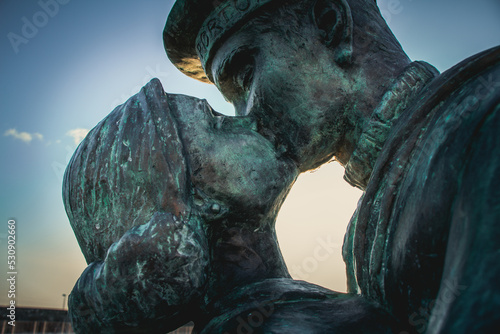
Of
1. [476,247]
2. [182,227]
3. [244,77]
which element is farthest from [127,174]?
[476,247]

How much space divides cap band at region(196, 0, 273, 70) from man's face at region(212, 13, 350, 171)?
0.05 meters

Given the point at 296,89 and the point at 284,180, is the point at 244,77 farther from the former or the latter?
the point at 284,180

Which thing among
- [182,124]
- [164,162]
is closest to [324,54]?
[182,124]

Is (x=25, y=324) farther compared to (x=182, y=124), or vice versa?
(x=25, y=324)

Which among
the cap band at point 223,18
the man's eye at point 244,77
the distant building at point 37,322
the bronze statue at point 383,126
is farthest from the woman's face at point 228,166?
the distant building at point 37,322

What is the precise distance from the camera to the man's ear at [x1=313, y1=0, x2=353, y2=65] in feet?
5.04

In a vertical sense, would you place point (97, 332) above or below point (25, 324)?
above

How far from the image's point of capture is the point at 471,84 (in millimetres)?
1049

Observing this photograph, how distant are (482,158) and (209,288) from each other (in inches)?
37.4

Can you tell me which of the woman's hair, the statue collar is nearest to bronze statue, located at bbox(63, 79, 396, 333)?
the woman's hair

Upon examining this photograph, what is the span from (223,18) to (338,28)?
455 millimetres

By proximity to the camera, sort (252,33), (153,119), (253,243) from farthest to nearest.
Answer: (252,33) → (253,243) → (153,119)

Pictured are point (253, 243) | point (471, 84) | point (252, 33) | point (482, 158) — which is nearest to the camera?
point (482, 158)

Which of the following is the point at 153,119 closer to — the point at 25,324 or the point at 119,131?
the point at 119,131
